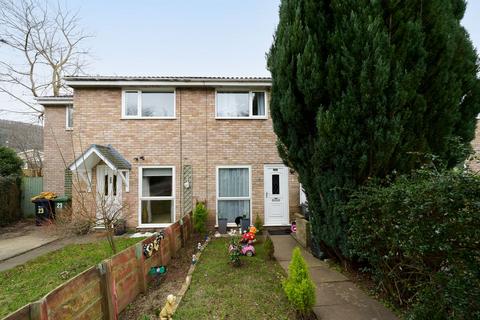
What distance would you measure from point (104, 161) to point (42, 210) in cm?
466

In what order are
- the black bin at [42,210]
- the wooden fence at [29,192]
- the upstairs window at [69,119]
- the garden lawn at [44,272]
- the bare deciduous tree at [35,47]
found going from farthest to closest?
the bare deciduous tree at [35,47]
the wooden fence at [29,192]
the upstairs window at [69,119]
the black bin at [42,210]
the garden lawn at [44,272]

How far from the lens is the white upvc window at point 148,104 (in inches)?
363

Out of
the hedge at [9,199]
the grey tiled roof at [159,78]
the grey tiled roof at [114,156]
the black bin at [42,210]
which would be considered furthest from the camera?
the hedge at [9,199]

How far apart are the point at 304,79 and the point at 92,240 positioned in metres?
8.20

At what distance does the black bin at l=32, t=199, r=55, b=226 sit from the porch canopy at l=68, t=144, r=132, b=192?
291cm

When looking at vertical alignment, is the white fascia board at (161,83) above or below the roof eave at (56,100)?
below

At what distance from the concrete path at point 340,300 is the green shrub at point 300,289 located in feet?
1.24

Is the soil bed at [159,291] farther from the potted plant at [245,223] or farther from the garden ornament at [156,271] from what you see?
the potted plant at [245,223]

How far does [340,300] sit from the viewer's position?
3.92m

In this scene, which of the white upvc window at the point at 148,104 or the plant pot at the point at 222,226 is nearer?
the plant pot at the point at 222,226

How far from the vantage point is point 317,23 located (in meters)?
4.85

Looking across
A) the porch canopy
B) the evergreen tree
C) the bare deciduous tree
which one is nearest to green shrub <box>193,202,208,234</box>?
the porch canopy

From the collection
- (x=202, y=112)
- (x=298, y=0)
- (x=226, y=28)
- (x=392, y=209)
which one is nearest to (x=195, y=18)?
(x=226, y=28)

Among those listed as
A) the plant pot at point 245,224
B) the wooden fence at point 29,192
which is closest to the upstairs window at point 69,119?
the wooden fence at point 29,192
